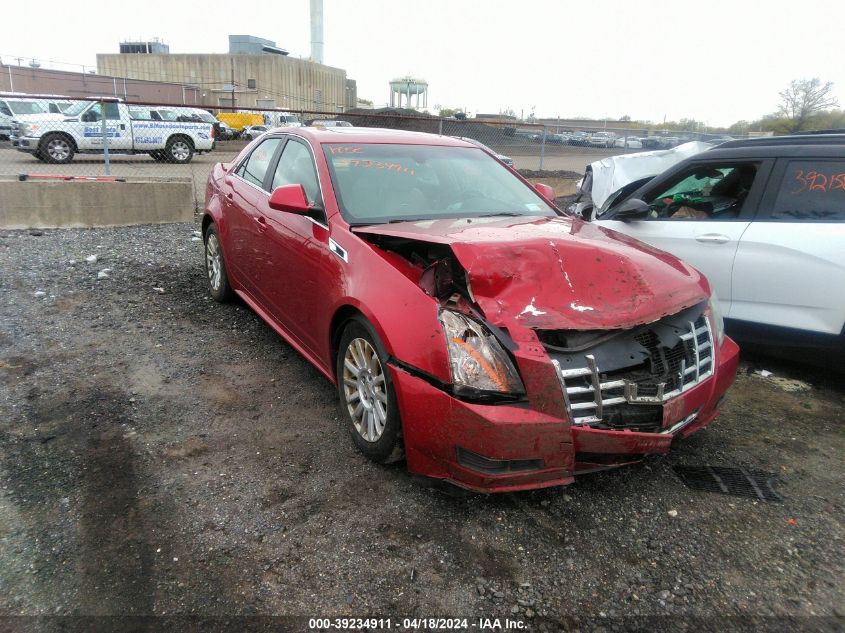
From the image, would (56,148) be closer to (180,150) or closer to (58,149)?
(58,149)

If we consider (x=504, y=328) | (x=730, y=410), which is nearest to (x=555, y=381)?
(x=504, y=328)

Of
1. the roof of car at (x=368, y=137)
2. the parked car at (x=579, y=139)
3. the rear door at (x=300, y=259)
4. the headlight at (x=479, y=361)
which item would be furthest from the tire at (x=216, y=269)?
the parked car at (x=579, y=139)

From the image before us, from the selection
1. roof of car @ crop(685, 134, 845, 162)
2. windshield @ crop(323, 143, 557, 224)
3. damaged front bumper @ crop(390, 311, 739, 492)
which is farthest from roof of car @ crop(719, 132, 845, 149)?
damaged front bumper @ crop(390, 311, 739, 492)

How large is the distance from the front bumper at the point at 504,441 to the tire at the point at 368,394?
120 mm

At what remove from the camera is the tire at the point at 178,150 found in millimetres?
18547

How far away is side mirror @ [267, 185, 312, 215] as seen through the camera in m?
3.40

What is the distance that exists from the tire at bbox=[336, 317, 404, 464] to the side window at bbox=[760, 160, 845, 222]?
10.1 feet

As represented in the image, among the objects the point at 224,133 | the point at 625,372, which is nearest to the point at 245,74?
the point at 224,133

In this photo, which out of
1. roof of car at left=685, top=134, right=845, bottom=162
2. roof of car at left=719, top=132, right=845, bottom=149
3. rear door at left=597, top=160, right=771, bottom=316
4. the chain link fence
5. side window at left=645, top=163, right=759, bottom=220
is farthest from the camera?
the chain link fence

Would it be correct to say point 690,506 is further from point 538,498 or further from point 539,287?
point 539,287

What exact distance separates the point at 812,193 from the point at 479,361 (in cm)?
302

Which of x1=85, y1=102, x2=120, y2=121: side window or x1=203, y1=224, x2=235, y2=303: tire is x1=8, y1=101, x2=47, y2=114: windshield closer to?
x1=85, y1=102, x2=120, y2=121: side window

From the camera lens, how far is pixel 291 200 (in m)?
3.41

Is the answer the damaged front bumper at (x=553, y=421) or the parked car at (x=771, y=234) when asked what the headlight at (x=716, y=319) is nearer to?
the damaged front bumper at (x=553, y=421)
